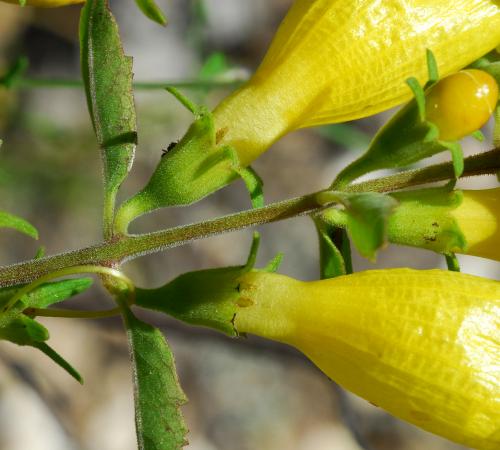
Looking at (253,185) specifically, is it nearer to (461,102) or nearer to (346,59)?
(346,59)

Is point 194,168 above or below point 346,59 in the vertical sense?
below

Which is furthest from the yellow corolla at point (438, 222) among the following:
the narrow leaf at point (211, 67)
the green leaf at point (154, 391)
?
the narrow leaf at point (211, 67)

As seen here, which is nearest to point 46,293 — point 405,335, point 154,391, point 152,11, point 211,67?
point 154,391

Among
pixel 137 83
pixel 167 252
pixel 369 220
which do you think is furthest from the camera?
pixel 167 252

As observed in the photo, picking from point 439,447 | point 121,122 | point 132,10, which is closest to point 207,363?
point 439,447

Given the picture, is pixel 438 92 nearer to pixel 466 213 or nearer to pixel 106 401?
pixel 466 213

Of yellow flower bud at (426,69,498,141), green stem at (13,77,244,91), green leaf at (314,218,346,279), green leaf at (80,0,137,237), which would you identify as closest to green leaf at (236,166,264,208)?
green leaf at (314,218,346,279)
